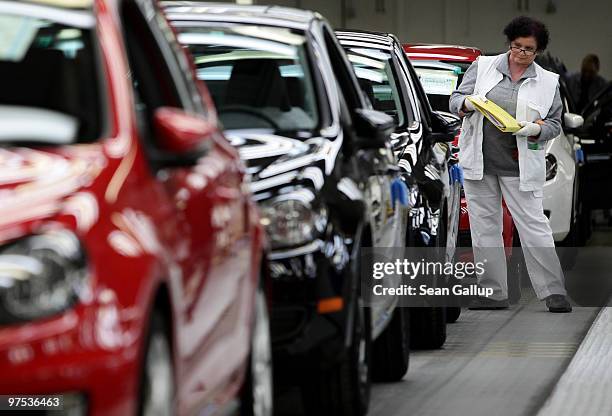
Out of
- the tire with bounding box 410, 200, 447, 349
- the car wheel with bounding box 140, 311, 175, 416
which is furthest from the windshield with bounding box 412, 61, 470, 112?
the car wheel with bounding box 140, 311, 175, 416

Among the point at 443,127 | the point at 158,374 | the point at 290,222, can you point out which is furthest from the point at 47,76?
the point at 443,127

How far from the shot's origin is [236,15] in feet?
30.3

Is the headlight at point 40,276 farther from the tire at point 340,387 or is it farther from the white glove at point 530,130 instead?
the white glove at point 530,130

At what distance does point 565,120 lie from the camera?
1673 cm

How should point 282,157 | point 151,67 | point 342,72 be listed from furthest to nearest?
point 342,72
point 282,157
point 151,67

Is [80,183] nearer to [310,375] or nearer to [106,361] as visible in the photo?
[106,361]

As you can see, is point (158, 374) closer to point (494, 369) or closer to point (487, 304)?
point (494, 369)

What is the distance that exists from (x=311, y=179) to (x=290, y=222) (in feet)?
0.91

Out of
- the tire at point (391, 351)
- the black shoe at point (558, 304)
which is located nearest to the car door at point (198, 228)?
the tire at point (391, 351)

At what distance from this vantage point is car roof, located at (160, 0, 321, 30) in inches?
361

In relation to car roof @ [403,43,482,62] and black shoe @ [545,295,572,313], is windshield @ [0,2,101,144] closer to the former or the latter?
black shoe @ [545,295,572,313]

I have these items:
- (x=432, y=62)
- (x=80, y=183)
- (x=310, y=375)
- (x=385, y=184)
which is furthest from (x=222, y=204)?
(x=432, y=62)

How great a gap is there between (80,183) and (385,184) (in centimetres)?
457

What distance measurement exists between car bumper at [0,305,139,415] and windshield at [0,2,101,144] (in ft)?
2.35
